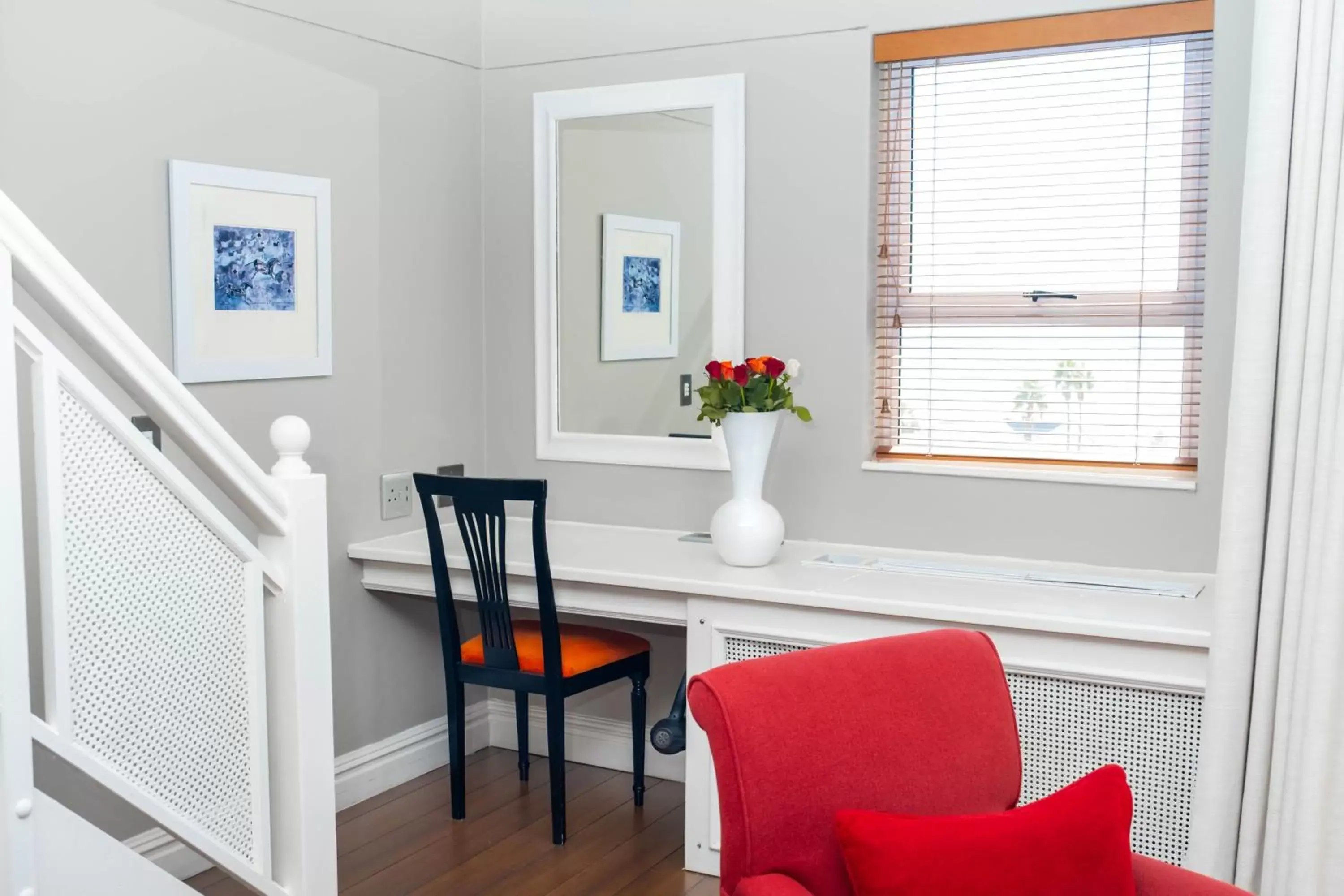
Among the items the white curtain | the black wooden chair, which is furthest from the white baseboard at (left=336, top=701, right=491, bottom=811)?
the white curtain

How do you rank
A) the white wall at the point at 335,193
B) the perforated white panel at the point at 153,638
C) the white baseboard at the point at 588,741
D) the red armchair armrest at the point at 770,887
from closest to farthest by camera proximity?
1. the red armchair armrest at the point at 770,887
2. the perforated white panel at the point at 153,638
3. the white wall at the point at 335,193
4. the white baseboard at the point at 588,741

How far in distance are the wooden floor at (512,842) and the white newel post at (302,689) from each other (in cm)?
61

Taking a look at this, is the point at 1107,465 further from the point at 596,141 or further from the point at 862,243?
the point at 596,141

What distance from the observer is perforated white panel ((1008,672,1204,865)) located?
2.58m

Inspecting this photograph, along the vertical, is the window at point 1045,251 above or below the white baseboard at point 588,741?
above

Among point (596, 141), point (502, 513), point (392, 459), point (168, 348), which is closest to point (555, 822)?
point (502, 513)

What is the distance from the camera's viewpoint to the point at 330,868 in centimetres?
244

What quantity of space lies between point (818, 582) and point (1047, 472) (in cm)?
68

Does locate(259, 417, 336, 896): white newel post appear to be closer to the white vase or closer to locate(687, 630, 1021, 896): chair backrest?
locate(687, 630, 1021, 896): chair backrest

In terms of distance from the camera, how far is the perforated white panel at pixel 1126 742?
2580mm

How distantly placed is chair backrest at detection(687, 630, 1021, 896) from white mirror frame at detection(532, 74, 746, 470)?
5.32 feet

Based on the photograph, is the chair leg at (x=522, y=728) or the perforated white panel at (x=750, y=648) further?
the chair leg at (x=522, y=728)

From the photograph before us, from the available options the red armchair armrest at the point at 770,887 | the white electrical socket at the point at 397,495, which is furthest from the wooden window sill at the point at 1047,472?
the red armchair armrest at the point at 770,887

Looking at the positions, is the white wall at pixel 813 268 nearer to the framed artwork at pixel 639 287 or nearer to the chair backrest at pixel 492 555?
the framed artwork at pixel 639 287
